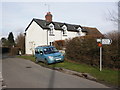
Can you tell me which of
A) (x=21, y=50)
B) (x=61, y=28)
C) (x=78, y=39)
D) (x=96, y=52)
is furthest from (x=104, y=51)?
(x=21, y=50)

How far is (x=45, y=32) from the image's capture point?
30.7 metres

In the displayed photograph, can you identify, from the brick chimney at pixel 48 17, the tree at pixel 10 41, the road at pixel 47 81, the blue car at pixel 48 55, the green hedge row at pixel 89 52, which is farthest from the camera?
the tree at pixel 10 41

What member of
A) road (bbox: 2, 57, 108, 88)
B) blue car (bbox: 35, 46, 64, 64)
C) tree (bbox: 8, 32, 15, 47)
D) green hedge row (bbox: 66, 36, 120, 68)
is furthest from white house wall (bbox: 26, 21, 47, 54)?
tree (bbox: 8, 32, 15, 47)

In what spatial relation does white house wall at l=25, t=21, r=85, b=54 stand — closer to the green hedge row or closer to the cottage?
the cottage

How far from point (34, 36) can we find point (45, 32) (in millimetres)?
3489

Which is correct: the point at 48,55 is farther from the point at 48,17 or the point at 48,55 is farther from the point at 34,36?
the point at 48,17

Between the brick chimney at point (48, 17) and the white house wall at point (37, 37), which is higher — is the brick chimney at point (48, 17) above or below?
above

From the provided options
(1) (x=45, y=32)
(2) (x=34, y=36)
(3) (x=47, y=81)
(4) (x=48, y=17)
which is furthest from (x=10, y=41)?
(3) (x=47, y=81)

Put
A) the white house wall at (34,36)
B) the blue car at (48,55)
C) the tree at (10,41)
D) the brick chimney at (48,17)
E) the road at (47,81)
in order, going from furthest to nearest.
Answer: the tree at (10,41), the brick chimney at (48,17), the white house wall at (34,36), the blue car at (48,55), the road at (47,81)

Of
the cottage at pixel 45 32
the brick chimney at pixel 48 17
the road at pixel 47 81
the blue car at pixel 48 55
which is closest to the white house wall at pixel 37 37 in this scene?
the cottage at pixel 45 32

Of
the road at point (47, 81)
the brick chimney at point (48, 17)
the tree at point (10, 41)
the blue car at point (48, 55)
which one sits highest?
the brick chimney at point (48, 17)

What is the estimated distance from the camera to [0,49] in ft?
183

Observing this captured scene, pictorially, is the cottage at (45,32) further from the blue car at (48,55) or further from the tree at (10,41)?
the tree at (10,41)

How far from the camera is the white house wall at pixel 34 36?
30.7 m
